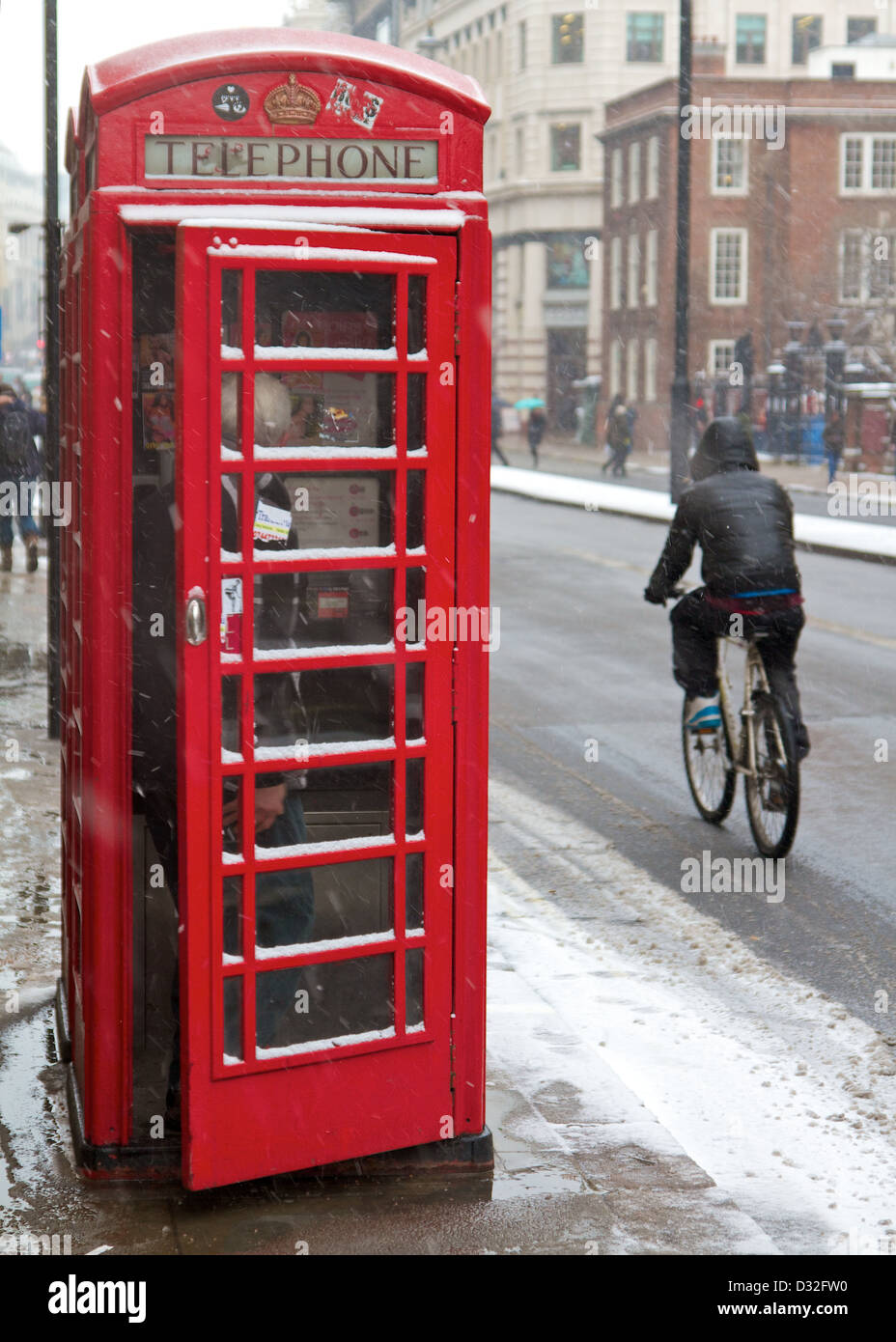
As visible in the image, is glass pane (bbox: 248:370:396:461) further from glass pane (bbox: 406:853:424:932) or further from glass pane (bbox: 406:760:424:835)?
glass pane (bbox: 406:853:424:932)

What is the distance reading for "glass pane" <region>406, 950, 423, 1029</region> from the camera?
175 inches

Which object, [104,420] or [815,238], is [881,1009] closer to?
[104,420]

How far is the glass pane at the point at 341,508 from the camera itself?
426cm

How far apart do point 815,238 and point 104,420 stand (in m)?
55.6

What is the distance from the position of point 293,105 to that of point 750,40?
71.5 meters

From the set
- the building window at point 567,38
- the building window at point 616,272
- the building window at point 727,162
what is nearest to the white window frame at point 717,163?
the building window at point 727,162

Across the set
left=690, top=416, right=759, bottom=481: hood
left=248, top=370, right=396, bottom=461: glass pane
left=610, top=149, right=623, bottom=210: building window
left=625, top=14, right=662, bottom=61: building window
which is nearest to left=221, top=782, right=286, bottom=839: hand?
left=248, top=370, right=396, bottom=461: glass pane

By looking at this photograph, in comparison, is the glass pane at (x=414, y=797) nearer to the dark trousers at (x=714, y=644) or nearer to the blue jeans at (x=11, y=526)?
the dark trousers at (x=714, y=644)

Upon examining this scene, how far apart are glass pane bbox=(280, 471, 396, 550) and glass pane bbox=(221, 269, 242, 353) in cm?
36

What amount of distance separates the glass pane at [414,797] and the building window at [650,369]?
2237 inches

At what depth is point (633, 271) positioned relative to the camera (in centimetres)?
6244

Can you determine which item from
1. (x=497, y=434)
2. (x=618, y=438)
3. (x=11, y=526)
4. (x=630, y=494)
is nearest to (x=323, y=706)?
(x=11, y=526)

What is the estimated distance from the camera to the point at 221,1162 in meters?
4.20

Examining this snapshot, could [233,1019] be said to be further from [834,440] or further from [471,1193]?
[834,440]
